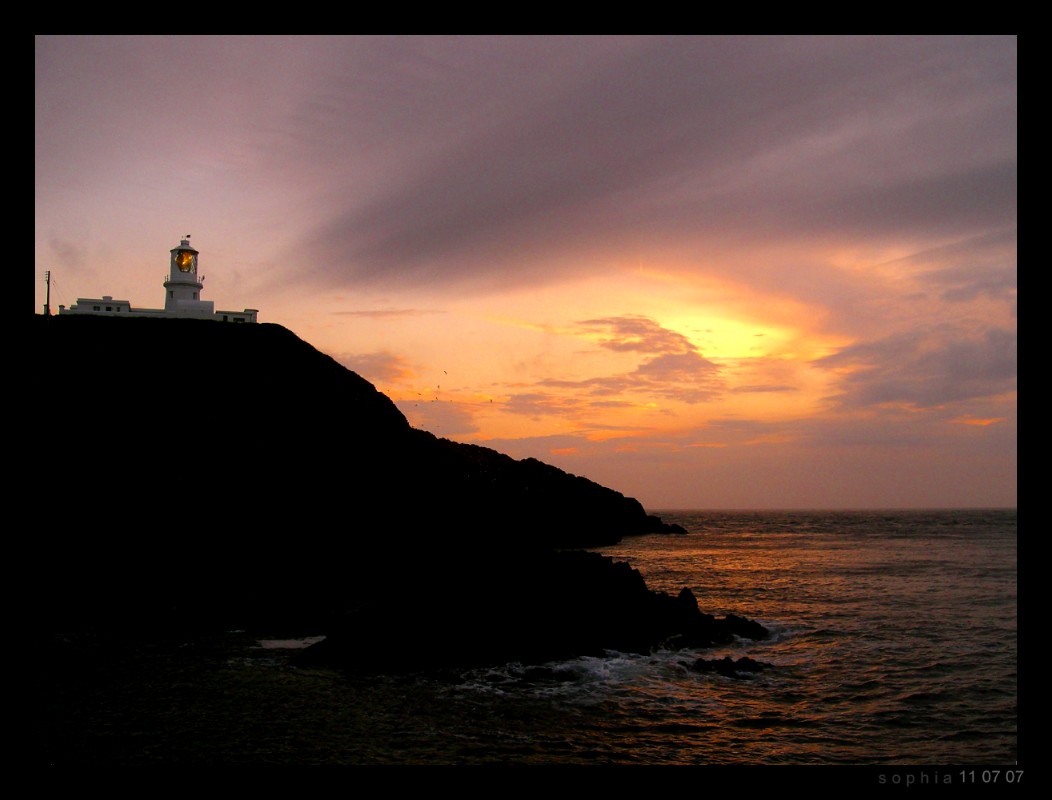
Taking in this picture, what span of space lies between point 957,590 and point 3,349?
48959 mm

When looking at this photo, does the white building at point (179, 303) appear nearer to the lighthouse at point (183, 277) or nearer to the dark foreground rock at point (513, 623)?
the lighthouse at point (183, 277)

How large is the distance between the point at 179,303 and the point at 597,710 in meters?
42.2

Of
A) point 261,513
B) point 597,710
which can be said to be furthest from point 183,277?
point 597,710

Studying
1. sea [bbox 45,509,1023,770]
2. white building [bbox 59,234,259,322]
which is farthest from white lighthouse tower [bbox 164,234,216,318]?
sea [bbox 45,509,1023,770]

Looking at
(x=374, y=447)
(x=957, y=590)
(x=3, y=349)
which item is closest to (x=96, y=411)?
(x=374, y=447)

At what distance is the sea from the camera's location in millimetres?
15023

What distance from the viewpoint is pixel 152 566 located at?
101 ft

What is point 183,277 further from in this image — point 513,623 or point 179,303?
point 513,623

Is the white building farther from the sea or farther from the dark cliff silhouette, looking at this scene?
the sea

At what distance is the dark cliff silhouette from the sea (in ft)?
8.07

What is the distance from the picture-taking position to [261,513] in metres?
34.1

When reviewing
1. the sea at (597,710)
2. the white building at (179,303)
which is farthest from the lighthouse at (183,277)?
the sea at (597,710)
